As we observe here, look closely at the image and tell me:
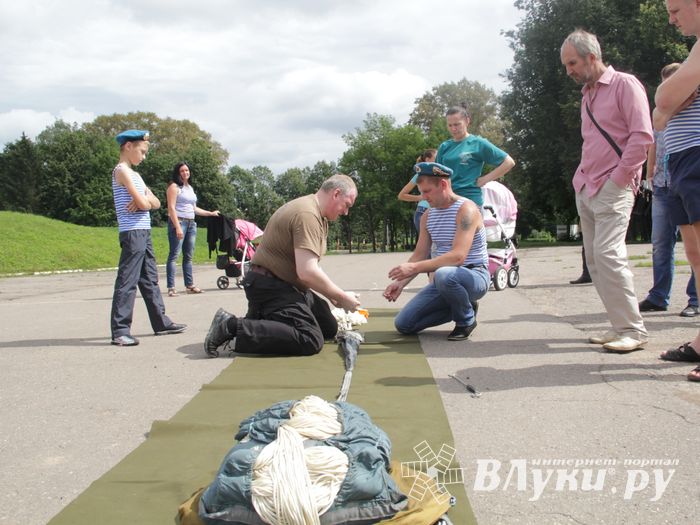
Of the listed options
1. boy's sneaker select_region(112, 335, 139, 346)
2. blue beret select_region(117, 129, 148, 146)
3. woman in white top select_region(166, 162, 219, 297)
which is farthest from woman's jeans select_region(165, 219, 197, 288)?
boy's sneaker select_region(112, 335, 139, 346)

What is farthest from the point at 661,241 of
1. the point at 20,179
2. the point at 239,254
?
the point at 20,179

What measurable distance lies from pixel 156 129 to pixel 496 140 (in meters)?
37.2

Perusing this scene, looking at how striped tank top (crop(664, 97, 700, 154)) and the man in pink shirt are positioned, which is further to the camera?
the man in pink shirt

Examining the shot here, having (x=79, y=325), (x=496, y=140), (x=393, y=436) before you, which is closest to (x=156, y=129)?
(x=496, y=140)

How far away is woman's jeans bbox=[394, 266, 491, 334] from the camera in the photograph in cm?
573

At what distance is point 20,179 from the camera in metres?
66.8

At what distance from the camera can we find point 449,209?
598cm

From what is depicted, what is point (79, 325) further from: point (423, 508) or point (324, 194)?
point (423, 508)

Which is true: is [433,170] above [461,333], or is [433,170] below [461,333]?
above

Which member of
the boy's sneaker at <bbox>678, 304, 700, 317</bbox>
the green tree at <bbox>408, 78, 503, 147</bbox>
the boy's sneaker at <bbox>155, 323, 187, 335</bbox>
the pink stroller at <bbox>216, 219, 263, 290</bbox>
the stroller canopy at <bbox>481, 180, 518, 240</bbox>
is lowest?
the boy's sneaker at <bbox>155, 323, 187, 335</bbox>

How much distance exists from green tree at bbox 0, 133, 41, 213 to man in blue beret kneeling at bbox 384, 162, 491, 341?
69.3 meters

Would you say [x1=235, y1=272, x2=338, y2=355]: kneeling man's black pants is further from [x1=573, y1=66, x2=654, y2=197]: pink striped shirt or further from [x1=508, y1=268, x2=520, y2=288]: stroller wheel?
[x1=508, y1=268, x2=520, y2=288]: stroller wheel

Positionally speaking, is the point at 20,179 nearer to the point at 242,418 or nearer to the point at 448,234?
the point at 448,234

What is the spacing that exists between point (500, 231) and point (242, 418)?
812cm
